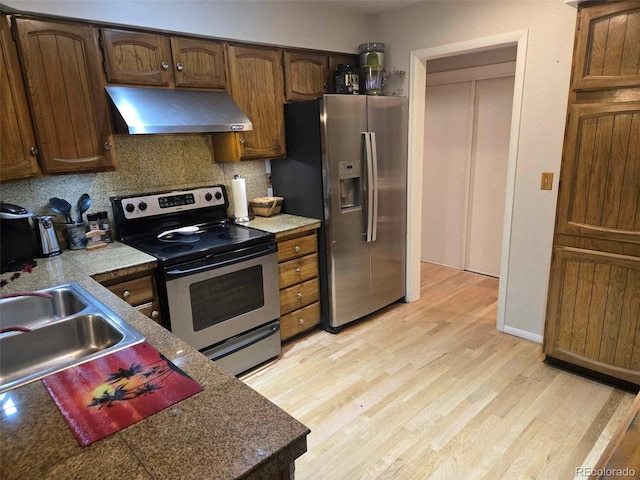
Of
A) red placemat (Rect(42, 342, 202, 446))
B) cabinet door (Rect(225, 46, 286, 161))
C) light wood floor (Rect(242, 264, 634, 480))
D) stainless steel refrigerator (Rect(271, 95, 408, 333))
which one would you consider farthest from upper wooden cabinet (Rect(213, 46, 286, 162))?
red placemat (Rect(42, 342, 202, 446))

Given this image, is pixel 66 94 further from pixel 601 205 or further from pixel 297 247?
pixel 601 205

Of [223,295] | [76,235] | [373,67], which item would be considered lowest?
[223,295]

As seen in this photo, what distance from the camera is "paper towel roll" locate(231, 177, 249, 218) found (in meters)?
2.96

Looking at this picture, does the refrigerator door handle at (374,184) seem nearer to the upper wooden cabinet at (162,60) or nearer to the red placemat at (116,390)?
the upper wooden cabinet at (162,60)

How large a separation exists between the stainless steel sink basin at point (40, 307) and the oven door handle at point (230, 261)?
1.78 feet

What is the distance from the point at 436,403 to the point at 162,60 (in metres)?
2.53

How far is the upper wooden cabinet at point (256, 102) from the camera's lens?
108 inches

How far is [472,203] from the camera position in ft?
14.1

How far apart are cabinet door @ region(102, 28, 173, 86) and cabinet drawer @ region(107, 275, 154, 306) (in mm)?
1110

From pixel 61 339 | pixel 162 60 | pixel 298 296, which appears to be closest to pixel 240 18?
pixel 162 60

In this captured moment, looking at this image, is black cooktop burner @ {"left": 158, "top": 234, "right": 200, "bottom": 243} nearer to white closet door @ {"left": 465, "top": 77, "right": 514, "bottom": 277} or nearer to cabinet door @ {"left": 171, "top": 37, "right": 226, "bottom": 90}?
cabinet door @ {"left": 171, "top": 37, "right": 226, "bottom": 90}

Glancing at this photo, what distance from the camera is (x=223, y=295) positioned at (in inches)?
96.7

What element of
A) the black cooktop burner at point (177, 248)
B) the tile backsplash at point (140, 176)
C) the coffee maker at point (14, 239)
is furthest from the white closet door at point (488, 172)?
the coffee maker at point (14, 239)

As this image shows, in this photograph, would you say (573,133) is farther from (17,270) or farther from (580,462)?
(17,270)
